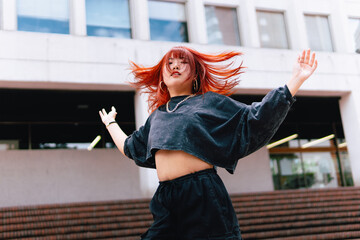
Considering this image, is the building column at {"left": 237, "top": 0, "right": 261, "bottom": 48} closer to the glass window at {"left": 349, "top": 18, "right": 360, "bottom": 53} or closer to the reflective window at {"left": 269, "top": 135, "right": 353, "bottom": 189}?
the glass window at {"left": 349, "top": 18, "right": 360, "bottom": 53}

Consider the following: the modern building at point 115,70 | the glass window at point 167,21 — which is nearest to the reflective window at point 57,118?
the modern building at point 115,70

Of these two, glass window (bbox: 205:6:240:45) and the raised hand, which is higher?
glass window (bbox: 205:6:240:45)

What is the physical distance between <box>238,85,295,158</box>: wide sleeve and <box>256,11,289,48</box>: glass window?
1016 cm

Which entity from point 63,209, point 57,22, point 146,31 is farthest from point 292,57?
point 63,209

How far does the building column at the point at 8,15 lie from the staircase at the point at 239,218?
13.6 feet

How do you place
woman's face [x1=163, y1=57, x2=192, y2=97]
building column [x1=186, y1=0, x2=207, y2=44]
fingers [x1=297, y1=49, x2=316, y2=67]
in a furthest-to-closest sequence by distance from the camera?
building column [x1=186, y1=0, x2=207, y2=44], woman's face [x1=163, y1=57, x2=192, y2=97], fingers [x1=297, y1=49, x2=316, y2=67]

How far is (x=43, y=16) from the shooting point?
372 inches

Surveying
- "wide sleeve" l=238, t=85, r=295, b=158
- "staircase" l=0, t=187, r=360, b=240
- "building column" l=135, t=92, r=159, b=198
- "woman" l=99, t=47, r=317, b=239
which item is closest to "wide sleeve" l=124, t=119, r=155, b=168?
"woman" l=99, t=47, r=317, b=239

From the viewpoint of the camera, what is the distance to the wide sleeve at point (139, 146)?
2189mm

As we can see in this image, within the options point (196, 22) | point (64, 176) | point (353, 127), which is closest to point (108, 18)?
point (196, 22)

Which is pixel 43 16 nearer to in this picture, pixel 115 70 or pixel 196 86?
pixel 115 70

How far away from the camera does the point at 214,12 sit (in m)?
11.3

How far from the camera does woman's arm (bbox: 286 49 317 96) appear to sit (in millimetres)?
1834

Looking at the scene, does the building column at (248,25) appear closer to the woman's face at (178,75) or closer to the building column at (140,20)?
the building column at (140,20)
